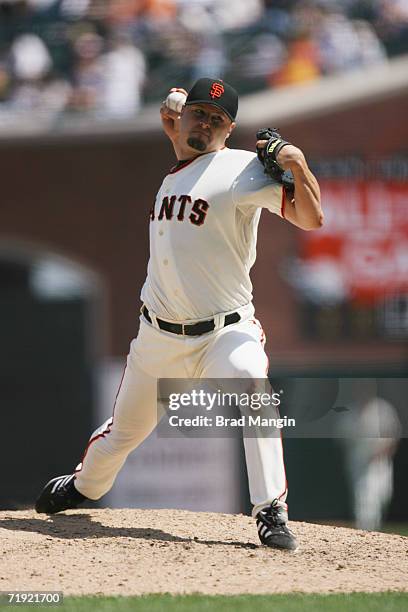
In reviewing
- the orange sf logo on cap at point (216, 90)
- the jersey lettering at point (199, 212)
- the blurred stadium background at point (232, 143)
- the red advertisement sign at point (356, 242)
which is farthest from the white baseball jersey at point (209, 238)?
the red advertisement sign at point (356, 242)

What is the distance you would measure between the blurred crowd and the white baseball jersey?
27.0ft

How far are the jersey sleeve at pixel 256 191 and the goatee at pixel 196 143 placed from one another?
10.6 inches

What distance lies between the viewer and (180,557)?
546 centimetres

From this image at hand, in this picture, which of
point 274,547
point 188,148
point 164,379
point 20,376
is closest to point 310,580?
point 274,547

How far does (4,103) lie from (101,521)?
873 cm

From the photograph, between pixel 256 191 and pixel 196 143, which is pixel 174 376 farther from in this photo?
pixel 196 143

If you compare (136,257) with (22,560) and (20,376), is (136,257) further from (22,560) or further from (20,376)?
(22,560)

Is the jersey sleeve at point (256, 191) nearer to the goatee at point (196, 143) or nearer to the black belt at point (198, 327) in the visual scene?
the goatee at point (196, 143)

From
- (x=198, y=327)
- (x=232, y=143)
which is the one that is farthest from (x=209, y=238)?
(x=232, y=143)

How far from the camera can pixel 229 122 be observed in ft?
18.7

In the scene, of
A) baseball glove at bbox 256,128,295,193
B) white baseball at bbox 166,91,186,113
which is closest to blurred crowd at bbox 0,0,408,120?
white baseball at bbox 166,91,186,113

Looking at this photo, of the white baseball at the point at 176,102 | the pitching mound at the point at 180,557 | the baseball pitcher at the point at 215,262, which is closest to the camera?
the pitching mound at the point at 180,557

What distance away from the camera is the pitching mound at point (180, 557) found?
16.5ft

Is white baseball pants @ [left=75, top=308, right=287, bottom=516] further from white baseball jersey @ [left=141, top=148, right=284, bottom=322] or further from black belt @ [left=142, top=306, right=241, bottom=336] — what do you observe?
white baseball jersey @ [left=141, top=148, right=284, bottom=322]
